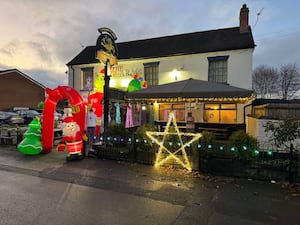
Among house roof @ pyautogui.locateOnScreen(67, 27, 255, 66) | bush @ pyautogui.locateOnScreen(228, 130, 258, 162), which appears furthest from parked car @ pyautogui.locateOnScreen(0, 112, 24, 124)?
bush @ pyautogui.locateOnScreen(228, 130, 258, 162)

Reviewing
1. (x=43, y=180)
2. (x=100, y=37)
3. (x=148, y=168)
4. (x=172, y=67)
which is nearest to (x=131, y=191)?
(x=148, y=168)

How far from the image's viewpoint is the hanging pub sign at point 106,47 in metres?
8.29

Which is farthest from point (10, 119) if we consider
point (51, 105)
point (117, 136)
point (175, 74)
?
point (117, 136)

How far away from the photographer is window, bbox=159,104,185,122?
15211mm

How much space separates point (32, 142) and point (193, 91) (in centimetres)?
628

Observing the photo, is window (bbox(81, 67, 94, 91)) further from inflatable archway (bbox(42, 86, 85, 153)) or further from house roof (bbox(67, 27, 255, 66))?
inflatable archway (bbox(42, 86, 85, 153))

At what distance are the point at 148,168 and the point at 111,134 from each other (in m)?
2.11

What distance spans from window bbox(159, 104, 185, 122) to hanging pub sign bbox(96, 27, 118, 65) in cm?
702

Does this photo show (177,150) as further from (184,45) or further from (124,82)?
(184,45)

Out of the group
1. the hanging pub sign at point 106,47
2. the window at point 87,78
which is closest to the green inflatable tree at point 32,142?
the hanging pub sign at point 106,47

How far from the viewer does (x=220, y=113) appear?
1408 centimetres

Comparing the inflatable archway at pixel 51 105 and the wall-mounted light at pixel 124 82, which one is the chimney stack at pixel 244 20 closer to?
the wall-mounted light at pixel 124 82

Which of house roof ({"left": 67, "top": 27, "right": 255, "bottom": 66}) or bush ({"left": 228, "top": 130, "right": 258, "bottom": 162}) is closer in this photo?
bush ({"left": 228, "top": 130, "right": 258, "bottom": 162})

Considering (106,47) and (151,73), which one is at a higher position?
(151,73)
